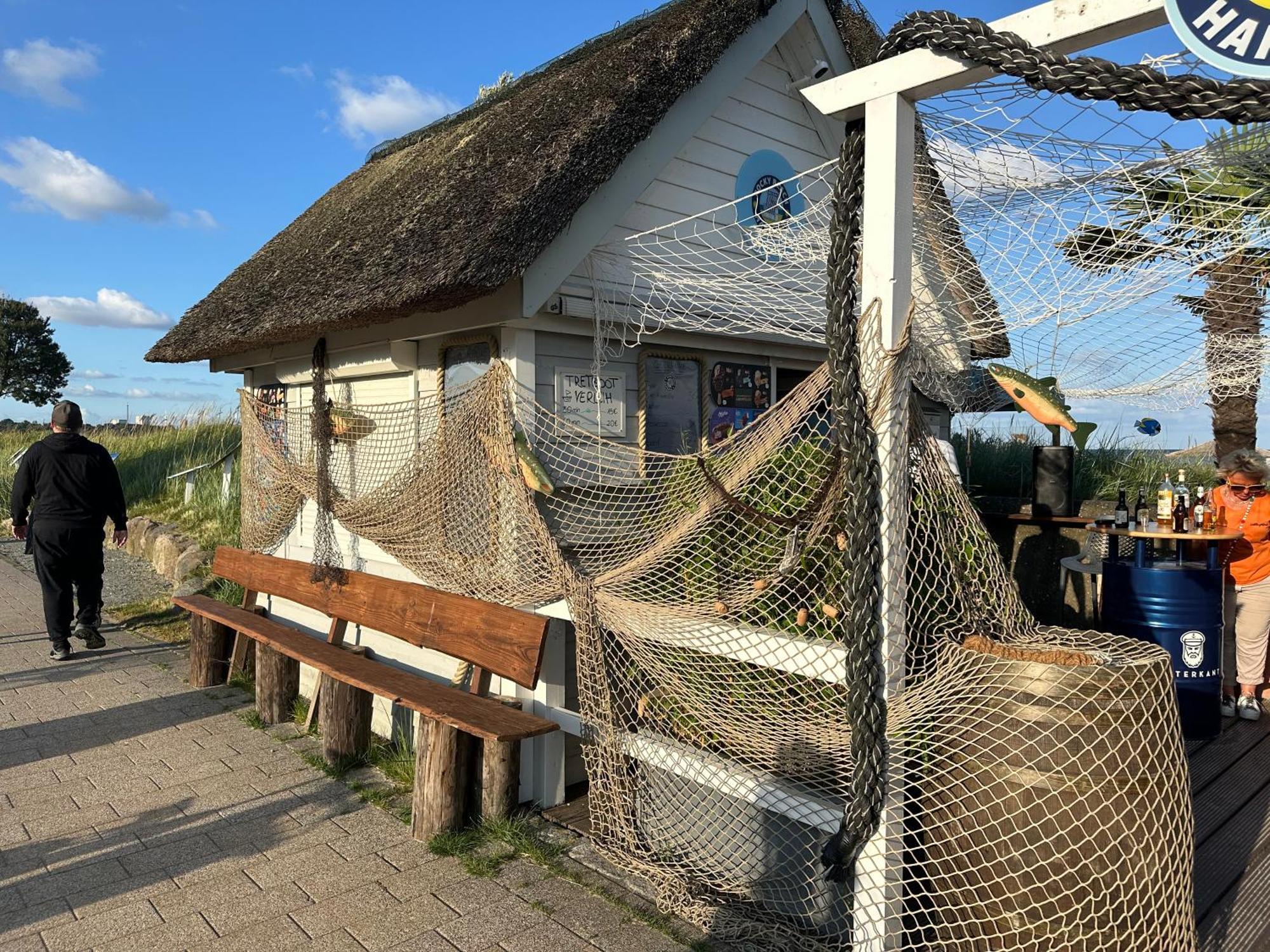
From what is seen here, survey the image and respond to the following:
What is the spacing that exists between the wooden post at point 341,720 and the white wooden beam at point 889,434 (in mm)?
3053

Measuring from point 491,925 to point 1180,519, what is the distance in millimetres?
4215

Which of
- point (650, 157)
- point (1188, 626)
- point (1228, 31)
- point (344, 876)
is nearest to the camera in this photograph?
point (1228, 31)

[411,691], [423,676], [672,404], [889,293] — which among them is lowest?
[423,676]

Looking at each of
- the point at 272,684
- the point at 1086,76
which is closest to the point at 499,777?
the point at 272,684

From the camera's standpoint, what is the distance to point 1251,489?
527cm

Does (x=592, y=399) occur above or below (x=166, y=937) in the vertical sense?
above

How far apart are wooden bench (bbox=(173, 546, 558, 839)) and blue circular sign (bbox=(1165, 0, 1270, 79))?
3.01 metres

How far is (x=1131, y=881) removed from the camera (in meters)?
2.29

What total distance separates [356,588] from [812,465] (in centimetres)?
A: 307

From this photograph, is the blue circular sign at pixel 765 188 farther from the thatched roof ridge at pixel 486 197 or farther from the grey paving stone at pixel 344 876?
the grey paving stone at pixel 344 876

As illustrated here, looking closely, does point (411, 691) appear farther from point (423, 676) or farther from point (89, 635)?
point (89, 635)

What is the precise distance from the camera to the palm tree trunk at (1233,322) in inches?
160

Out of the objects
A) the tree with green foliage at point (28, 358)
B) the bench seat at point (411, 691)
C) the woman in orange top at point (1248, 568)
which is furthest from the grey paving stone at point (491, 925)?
the tree with green foliage at point (28, 358)

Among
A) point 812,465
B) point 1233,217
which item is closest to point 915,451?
point 812,465
